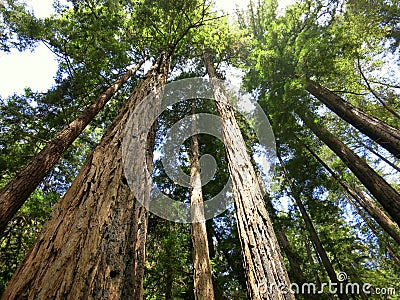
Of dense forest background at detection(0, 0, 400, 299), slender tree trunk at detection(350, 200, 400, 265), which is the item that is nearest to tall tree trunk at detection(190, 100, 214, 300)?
dense forest background at detection(0, 0, 400, 299)

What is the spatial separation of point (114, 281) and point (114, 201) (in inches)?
19.0

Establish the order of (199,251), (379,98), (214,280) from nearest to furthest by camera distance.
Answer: (199,251) < (214,280) < (379,98)

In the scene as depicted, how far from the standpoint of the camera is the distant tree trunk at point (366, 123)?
202 inches

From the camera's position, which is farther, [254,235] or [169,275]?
[169,275]

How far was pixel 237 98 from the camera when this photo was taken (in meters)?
11.3

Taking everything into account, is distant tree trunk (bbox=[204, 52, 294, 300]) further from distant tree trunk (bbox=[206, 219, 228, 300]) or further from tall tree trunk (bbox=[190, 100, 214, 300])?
distant tree trunk (bbox=[206, 219, 228, 300])

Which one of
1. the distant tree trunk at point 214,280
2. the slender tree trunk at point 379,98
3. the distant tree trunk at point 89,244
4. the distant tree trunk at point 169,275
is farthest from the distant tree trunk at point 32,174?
the slender tree trunk at point 379,98

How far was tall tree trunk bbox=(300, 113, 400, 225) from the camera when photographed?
15.7 ft

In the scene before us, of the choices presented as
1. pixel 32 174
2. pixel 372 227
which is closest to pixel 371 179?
pixel 32 174

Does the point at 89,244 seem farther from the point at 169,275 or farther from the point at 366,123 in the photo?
the point at 366,123

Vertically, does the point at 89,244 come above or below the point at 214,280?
below

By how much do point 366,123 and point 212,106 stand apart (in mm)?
6422

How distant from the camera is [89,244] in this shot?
3.57 feet

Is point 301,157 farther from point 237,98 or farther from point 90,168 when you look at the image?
point 90,168
